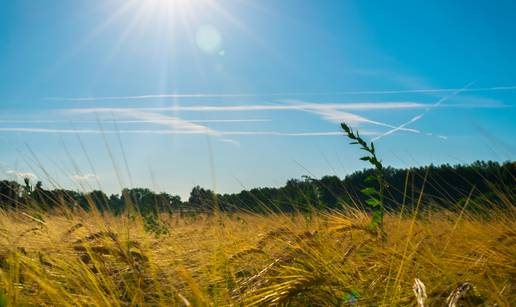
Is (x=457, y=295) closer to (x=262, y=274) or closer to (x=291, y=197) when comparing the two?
(x=262, y=274)

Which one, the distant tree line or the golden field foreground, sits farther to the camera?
the distant tree line

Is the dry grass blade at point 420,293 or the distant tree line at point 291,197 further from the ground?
the distant tree line at point 291,197

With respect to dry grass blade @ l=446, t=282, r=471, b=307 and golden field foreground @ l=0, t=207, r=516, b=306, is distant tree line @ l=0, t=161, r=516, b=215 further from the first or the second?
dry grass blade @ l=446, t=282, r=471, b=307

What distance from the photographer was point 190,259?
2334 millimetres

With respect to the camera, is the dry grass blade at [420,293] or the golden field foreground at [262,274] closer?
the dry grass blade at [420,293]

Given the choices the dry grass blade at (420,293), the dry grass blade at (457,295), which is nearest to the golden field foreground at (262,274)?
the dry grass blade at (457,295)

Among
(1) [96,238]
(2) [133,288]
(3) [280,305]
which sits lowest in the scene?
(3) [280,305]

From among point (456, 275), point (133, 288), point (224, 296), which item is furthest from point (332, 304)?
point (133, 288)

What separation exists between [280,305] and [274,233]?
3.07ft

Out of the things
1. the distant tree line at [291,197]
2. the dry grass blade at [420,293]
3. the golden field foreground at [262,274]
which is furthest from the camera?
the distant tree line at [291,197]

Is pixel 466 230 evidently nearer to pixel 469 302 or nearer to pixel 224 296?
pixel 469 302

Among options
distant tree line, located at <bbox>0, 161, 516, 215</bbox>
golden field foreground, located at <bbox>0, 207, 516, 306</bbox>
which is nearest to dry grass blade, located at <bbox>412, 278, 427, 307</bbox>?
golden field foreground, located at <bbox>0, 207, 516, 306</bbox>

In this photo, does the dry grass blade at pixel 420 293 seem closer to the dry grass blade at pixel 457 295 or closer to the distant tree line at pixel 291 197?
the dry grass blade at pixel 457 295

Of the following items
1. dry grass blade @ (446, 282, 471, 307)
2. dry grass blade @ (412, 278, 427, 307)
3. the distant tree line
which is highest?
the distant tree line
